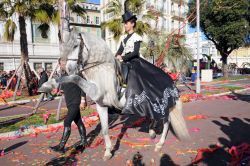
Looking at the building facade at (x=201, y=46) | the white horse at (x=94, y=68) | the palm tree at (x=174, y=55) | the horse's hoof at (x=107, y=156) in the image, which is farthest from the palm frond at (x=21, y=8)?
the building facade at (x=201, y=46)

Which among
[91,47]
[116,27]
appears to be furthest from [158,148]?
[116,27]

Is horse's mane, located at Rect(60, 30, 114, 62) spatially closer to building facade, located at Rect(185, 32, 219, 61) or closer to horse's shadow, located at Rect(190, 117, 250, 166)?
horse's shadow, located at Rect(190, 117, 250, 166)

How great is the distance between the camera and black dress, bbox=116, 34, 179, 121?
17.3 feet

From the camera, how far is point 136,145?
613 centimetres

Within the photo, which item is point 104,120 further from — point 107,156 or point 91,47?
point 91,47

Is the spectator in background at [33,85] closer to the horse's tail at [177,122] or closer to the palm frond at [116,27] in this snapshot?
the palm frond at [116,27]

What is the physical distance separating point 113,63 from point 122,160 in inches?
73.0

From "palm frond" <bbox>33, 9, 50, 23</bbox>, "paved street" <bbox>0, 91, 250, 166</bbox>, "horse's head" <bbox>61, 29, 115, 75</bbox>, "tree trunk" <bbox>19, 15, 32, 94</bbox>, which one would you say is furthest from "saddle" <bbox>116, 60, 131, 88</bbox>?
"tree trunk" <bbox>19, 15, 32, 94</bbox>

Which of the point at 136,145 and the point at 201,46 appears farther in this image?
the point at 201,46

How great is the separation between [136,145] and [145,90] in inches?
58.5

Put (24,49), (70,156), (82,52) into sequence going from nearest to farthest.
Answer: (82,52) → (70,156) → (24,49)

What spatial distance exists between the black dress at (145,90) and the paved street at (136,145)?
850mm

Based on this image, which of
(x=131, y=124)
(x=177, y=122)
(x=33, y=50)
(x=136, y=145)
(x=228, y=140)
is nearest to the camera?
(x=177, y=122)

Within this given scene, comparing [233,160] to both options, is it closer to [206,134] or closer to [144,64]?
[206,134]
